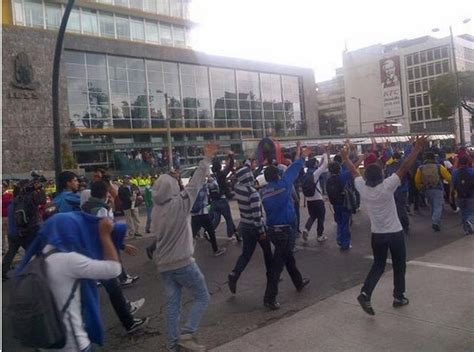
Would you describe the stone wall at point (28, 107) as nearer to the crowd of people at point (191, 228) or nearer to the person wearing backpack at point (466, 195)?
the crowd of people at point (191, 228)

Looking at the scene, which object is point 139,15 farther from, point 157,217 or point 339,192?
point 157,217

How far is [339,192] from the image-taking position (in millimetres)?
8562

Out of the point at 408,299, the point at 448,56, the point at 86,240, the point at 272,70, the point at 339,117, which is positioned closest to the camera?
the point at 86,240

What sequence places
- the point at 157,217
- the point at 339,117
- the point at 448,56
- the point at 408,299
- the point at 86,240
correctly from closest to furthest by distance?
the point at 86,240 < the point at 157,217 < the point at 408,299 < the point at 448,56 < the point at 339,117

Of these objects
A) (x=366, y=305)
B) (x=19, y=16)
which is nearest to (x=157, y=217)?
(x=366, y=305)

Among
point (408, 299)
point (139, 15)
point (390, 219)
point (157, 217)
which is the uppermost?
point (139, 15)

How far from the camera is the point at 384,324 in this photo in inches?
188

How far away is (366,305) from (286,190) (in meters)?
1.59

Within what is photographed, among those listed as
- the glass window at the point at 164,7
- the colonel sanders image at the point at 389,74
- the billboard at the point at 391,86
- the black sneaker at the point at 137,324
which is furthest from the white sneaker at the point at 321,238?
the colonel sanders image at the point at 389,74

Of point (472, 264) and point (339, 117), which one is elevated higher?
point (339, 117)

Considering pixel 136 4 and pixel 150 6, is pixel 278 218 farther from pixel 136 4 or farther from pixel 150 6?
pixel 150 6

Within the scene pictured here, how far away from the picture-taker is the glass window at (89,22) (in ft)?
115

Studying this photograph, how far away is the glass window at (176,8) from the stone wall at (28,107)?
12659 mm

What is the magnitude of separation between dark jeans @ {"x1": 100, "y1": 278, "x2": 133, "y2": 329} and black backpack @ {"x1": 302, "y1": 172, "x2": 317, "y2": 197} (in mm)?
4821
